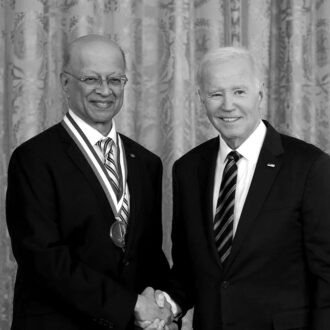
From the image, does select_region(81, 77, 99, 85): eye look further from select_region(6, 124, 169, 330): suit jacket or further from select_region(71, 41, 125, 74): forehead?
select_region(6, 124, 169, 330): suit jacket

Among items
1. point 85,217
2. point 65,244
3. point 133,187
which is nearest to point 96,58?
point 133,187

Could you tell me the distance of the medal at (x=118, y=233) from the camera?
2553 mm

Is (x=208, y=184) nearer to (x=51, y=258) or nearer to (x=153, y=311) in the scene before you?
(x=153, y=311)

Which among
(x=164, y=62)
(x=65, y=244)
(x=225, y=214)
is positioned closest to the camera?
(x=225, y=214)

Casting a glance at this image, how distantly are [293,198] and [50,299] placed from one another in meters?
0.95

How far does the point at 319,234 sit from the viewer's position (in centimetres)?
227

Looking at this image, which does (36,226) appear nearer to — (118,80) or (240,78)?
(118,80)

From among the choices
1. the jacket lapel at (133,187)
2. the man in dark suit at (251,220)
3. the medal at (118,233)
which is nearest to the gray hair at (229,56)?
the man in dark suit at (251,220)

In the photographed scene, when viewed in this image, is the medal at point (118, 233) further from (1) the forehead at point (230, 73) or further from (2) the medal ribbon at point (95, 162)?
(1) the forehead at point (230, 73)

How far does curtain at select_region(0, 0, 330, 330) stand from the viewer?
3533 mm

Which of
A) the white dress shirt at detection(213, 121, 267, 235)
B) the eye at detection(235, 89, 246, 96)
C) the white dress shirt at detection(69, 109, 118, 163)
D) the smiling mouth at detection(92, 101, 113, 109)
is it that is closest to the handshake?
the white dress shirt at detection(213, 121, 267, 235)

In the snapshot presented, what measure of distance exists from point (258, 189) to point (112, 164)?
0.62 meters

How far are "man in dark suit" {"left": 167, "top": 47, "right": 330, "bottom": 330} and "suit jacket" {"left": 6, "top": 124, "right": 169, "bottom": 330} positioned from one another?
0.26 meters

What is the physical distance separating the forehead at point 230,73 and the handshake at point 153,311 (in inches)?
32.4
